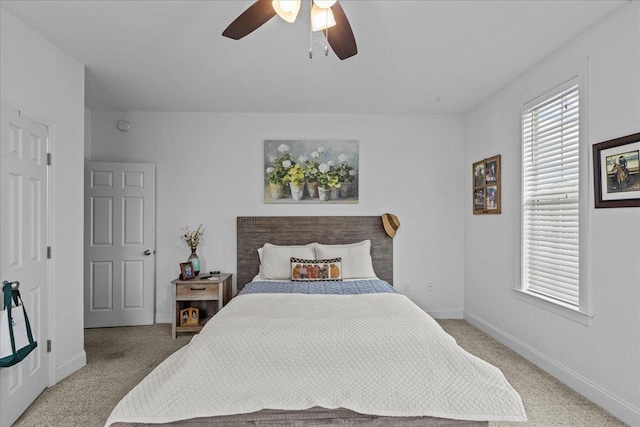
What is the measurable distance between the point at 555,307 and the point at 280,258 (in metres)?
2.64

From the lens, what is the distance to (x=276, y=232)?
4523mm

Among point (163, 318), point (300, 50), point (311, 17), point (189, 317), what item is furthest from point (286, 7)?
point (163, 318)

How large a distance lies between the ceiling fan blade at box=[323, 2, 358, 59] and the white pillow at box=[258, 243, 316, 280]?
2431 mm

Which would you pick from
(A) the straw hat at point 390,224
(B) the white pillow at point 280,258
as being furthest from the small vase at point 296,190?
(A) the straw hat at point 390,224

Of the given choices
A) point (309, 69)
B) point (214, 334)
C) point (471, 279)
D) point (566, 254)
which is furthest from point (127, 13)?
point (471, 279)

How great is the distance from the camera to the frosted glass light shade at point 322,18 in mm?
1861

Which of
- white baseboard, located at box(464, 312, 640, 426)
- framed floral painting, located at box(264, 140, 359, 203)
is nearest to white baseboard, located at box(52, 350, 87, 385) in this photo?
framed floral painting, located at box(264, 140, 359, 203)

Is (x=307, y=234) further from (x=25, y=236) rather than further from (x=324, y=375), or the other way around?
(x=25, y=236)

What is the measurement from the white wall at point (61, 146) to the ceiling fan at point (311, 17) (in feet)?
5.41

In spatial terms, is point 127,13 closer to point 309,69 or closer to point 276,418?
point 309,69

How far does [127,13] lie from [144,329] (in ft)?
11.1

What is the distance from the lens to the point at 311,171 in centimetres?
460

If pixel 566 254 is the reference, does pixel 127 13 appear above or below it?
above

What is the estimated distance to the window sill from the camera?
2.63 m
